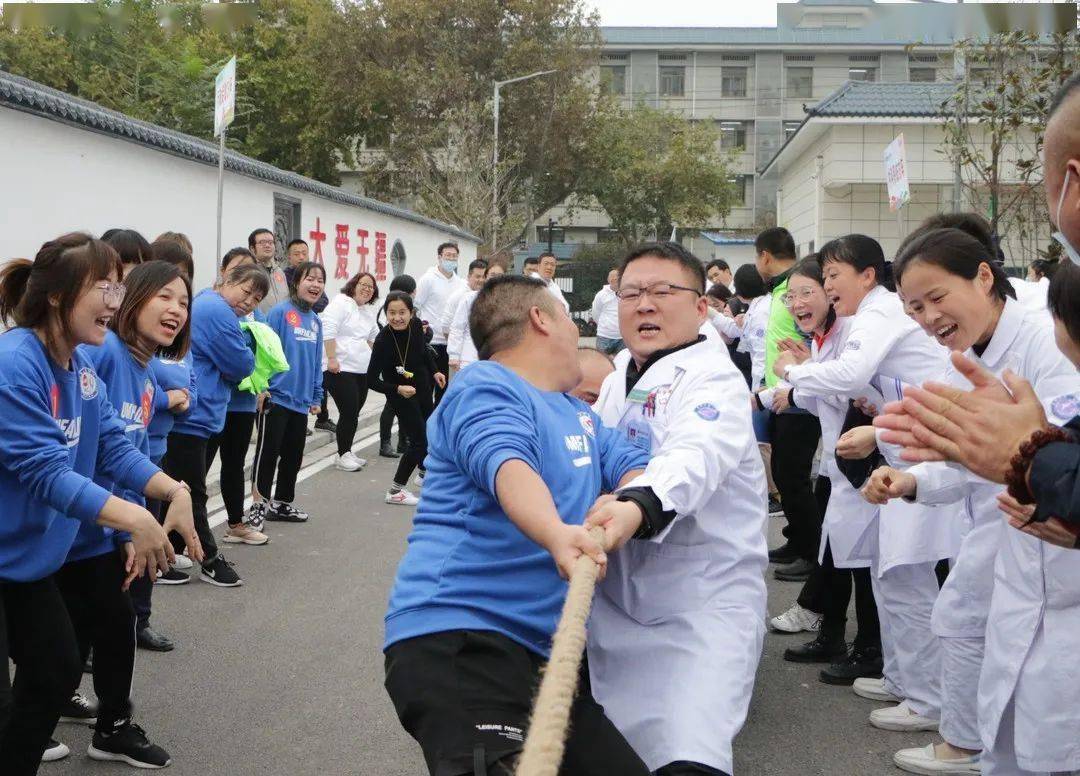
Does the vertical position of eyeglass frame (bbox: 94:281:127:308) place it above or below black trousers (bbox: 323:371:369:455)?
above

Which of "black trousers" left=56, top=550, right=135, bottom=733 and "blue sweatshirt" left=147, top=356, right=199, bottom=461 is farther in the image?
"blue sweatshirt" left=147, top=356, right=199, bottom=461

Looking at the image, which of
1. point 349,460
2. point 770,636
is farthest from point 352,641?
point 349,460

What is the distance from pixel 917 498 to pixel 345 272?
1810cm

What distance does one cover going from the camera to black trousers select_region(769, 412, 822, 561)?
6.50m

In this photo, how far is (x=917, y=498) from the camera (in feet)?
11.6

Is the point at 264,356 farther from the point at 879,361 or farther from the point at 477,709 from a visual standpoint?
the point at 477,709

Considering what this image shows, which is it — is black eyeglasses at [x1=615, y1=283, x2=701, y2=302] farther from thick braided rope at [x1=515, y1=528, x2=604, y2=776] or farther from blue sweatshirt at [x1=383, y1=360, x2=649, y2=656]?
thick braided rope at [x1=515, y1=528, x2=604, y2=776]

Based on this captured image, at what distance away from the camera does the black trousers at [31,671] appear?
3270 millimetres

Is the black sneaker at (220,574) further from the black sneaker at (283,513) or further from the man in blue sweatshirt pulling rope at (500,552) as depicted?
the man in blue sweatshirt pulling rope at (500,552)

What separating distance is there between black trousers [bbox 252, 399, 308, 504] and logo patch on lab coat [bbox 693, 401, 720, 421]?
5441mm

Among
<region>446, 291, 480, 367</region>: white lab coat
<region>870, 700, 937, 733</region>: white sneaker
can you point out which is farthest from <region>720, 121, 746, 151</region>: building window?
<region>870, 700, 937, 733</region>: white sneaker

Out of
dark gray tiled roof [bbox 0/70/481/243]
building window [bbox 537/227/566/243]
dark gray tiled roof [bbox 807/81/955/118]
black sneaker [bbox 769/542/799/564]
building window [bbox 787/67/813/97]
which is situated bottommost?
black sneaker [bbox 769/542/799/564]

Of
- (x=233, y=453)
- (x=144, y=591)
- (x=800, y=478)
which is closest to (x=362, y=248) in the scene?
(x=233, y=453)

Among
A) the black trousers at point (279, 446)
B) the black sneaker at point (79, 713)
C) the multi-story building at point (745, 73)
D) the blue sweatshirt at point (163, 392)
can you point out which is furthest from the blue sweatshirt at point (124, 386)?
the multi-story building at point (745, 73)
